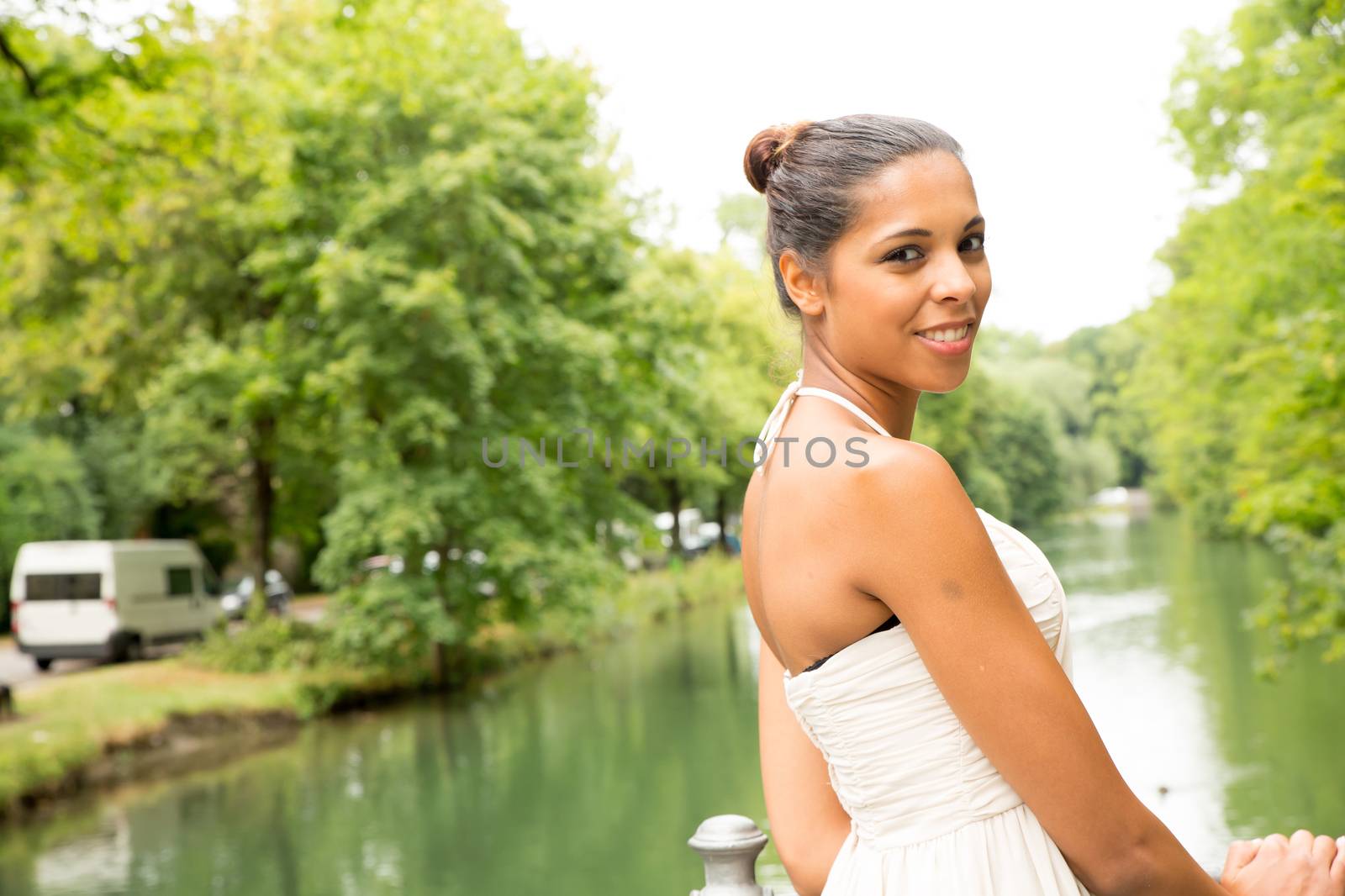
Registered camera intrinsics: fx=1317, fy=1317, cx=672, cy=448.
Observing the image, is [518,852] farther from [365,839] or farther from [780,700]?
[780,700]

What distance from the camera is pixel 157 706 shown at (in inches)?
592

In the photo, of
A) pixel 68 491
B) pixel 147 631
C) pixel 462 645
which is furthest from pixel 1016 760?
pixel 68 491

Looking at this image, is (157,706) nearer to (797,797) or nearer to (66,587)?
(66,587)

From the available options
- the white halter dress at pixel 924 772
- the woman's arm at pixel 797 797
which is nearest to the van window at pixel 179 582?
the woman's arm at pixel 797 797

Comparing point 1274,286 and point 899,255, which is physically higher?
point 1274,286

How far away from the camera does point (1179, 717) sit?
47.8 feet

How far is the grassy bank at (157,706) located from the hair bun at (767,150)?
1215 centimetres

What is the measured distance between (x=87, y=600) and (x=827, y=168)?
20.2 m

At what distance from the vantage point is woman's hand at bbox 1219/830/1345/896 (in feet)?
4.91

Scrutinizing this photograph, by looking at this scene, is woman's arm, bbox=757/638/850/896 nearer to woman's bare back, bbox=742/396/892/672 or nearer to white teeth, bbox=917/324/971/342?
woman's bare back, bbox=742/396/892/672

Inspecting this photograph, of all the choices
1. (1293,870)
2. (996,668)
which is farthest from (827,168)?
(1293,870)

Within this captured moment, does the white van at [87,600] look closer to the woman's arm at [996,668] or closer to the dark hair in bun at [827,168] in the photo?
the dark hair in bun at [827,168]

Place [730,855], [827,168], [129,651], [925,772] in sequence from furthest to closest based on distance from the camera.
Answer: [129,651], [730,855], [827,168], [925,772]

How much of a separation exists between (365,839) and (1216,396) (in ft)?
56.7
